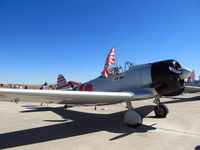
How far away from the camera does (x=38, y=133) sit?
4727 millimetres

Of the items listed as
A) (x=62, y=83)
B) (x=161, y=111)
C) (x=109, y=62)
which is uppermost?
(x=109, y=62)

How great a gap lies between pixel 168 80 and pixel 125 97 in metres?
1.85

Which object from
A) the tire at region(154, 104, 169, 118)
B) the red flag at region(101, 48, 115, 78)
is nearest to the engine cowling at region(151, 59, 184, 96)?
the tire at region(154, 104, 169, 118)

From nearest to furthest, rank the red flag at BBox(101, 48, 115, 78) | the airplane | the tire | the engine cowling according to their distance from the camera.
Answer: the airplane, the engine cowling, the tire, the red flag at BBox(101, 48, 115, 78)

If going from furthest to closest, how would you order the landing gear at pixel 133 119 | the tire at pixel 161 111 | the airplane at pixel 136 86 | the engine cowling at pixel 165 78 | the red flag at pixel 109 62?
the red flag at pixel 109 62, the tire at pixel 161 111, the engine cowling at pixel 165 78, the landing gear at pixel 133 119, the airplane at pixel 136 86

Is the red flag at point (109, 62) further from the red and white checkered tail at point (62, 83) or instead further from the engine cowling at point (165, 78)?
the red and white checkered tail at point (62, 83)

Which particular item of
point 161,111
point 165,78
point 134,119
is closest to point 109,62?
point 165,78

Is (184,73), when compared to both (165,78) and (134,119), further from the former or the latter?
(134,119)

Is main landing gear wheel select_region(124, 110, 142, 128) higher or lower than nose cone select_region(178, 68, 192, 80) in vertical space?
lower

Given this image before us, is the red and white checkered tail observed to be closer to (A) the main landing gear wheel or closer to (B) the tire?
(B) the tire

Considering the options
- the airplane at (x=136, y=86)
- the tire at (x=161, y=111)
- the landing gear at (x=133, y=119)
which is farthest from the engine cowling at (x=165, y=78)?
the tire at (x=161, y=111)

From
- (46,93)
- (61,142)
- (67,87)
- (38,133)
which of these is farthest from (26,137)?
(67,87)

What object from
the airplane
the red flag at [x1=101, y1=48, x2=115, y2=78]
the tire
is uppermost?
the red flag at [x1=101, y1=48, x2=115, y2=78]

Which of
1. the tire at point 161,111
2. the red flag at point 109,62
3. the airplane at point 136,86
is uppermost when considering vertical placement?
the red flag at point 109,62
